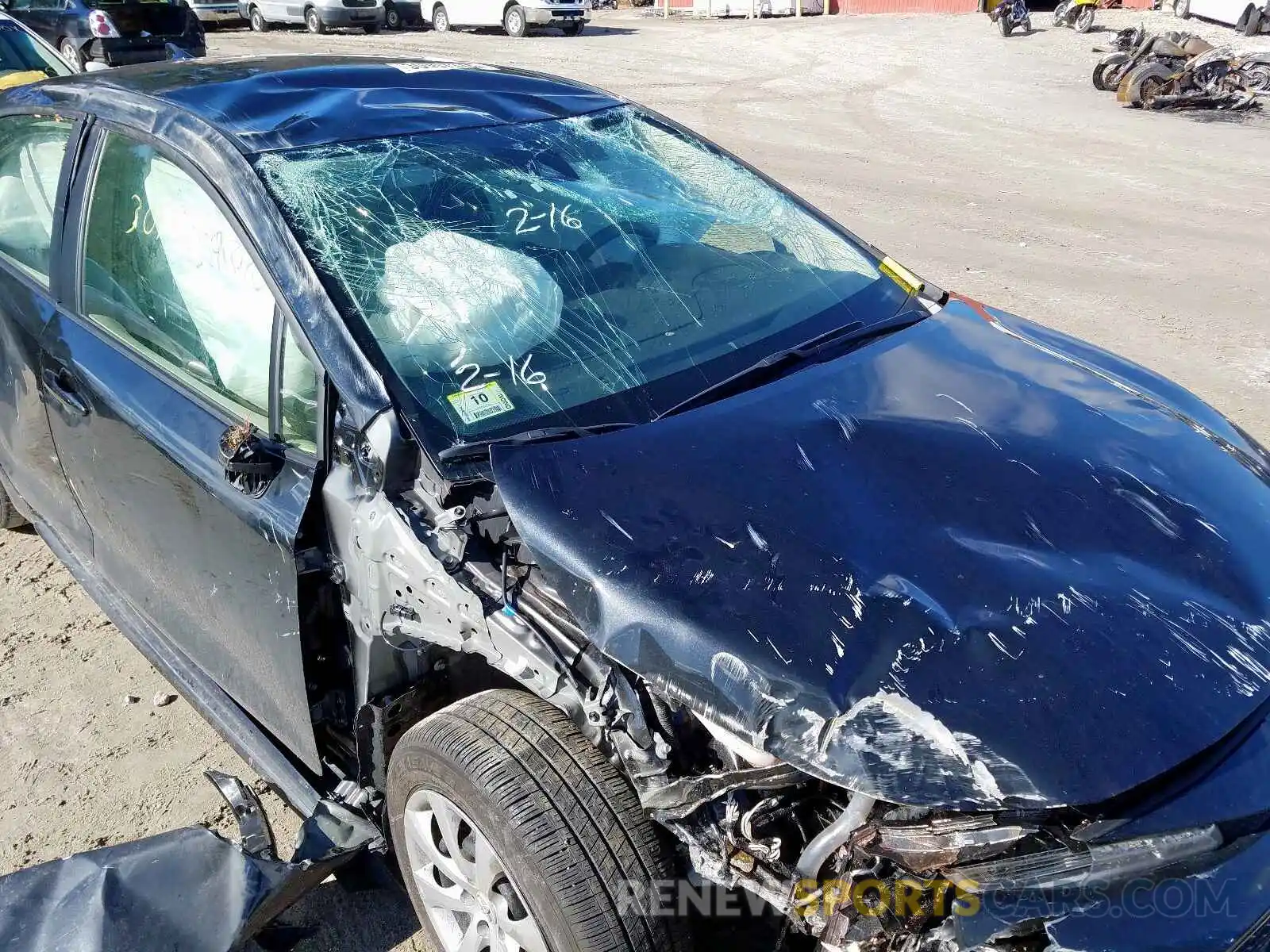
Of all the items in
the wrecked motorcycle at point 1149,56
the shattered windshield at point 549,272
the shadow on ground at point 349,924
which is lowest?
the shadow on ground at point 349,924

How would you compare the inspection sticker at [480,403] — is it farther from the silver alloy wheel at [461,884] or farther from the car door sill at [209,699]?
the car door sill at [209,699]

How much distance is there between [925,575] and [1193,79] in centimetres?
1429

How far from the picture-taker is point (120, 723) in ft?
10.5

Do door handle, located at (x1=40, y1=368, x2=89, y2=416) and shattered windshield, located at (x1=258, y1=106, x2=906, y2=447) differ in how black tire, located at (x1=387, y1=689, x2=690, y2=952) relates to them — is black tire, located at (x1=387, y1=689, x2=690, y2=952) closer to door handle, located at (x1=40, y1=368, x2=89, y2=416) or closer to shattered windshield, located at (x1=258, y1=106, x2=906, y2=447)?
shattered windshield, located at (x1=258, y1=106, x2=906, y2=447)

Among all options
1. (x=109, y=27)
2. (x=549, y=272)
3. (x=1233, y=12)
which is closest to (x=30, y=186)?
(x=549, y=272)

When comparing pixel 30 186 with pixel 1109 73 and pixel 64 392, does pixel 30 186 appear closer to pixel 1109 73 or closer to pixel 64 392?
pixel 64 392

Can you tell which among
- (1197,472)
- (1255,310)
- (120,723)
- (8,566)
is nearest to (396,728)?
(120,723)

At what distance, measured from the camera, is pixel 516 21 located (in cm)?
2256

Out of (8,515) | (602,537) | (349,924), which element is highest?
(602,537)

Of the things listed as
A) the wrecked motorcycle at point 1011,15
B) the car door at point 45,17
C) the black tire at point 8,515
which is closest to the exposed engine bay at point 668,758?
the black tire at point 8,515

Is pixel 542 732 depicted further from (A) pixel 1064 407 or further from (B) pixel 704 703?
(A) pixel 1064 407

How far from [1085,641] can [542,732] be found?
1.00m

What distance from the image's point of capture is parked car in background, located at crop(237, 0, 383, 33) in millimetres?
22406

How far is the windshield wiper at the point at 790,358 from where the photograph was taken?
2.36 metres
